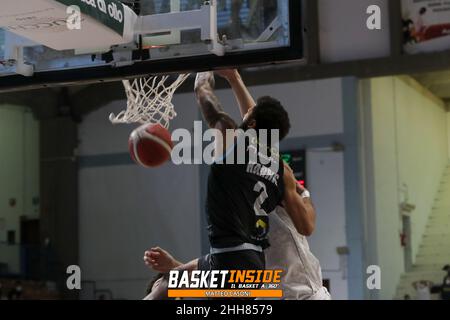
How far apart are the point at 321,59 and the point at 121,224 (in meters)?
3.65

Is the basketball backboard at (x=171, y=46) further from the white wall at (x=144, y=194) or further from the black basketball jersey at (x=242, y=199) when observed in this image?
the white wall at (x=144, y=194)

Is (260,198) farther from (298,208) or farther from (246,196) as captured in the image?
(298,208)

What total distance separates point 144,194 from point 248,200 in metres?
7.66

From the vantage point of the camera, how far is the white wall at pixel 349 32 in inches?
423

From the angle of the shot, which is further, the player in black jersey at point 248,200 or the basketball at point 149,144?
the basketball at point 149,144

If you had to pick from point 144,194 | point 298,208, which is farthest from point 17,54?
point 144,194

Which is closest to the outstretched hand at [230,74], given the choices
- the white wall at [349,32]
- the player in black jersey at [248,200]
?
the player in black jersey at [248,200]

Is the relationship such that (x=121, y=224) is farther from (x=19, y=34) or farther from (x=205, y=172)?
(x=19, y=34)

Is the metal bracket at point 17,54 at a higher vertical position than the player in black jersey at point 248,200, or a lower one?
higher

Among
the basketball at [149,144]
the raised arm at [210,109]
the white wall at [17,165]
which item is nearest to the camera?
the raised arm at [210,109]

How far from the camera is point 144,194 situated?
12.2m

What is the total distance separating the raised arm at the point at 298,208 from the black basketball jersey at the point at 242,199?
39mm

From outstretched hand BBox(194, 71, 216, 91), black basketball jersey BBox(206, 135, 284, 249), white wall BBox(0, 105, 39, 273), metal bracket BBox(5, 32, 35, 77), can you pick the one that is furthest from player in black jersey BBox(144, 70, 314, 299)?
white wall BBox(0, 105, 39, 273)

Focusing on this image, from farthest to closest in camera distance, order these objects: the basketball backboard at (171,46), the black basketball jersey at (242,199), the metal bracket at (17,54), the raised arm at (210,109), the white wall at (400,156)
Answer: the white wall at (400,156) < the raised arm at (210,109) < the metal bracket at (17,54) < the basketball backboard at (171,46) < the black basketball jersey at (242,199)
